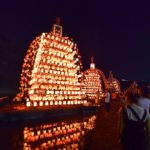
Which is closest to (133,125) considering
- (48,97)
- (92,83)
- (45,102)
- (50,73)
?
(45,102)

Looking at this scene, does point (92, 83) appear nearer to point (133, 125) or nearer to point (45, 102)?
point (45, 102)

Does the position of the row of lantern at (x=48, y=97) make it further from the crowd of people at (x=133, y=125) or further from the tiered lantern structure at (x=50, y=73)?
the crowd of people at (x=133, y=125)

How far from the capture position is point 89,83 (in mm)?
53562

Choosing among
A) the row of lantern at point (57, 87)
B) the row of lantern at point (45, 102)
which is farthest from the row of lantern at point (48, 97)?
the row of lantern at point (57, 87)

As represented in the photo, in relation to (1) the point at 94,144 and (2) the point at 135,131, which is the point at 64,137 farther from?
(2) the point at 135,131

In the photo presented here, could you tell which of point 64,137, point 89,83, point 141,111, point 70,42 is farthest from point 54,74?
point 89,83

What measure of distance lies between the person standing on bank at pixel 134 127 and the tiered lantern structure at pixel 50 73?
1785 cm

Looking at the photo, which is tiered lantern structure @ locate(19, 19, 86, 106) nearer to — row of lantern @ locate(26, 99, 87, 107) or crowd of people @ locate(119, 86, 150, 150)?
row of lantern @ locate(26, 99, 87, 107)

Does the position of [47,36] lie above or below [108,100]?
above

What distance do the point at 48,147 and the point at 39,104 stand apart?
47.2 feet

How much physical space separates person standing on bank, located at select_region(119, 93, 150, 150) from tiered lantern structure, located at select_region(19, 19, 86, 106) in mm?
17851

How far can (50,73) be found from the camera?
26.1 meters

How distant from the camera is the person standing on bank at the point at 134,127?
6.04 metres

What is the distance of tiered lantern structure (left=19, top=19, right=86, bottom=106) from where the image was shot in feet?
82.5
